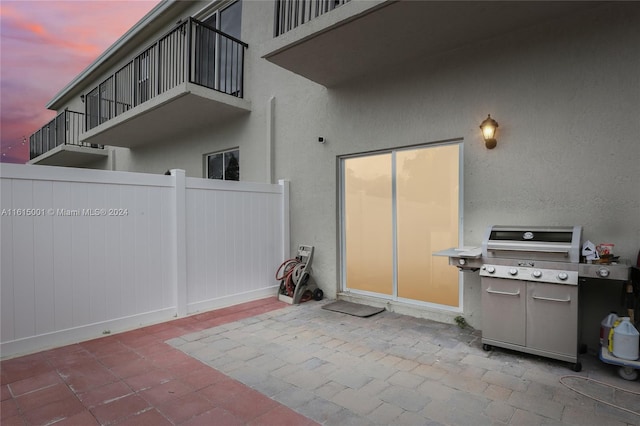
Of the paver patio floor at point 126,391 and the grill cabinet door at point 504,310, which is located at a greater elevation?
the grill cabinet door at point 504,310

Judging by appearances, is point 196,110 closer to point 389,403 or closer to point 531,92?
point 531,92

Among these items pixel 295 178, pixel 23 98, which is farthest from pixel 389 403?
pixel 23 98

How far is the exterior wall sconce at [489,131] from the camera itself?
388 centimetres

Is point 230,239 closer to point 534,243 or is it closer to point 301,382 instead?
point 301,382

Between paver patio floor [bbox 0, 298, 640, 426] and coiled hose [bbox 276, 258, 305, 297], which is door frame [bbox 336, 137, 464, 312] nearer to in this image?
paver patio floor [bbox 0, 298, 640, 426]

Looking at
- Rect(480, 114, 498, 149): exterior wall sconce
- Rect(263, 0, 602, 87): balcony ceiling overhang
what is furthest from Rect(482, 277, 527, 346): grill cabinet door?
Rect(263, 0, 602, 87): balcony ceiling overhang

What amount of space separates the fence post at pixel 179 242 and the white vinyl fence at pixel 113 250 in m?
0.01

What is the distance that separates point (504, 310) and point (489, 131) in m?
2.04

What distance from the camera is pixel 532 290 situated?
3.15 meters

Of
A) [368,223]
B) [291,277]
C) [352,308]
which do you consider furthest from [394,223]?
[291,277]

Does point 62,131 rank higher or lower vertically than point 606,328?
higher

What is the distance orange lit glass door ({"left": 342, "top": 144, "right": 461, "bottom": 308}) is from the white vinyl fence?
1711 millimetres

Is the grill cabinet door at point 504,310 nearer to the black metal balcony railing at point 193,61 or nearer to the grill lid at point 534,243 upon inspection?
the grill lid at point 534,243

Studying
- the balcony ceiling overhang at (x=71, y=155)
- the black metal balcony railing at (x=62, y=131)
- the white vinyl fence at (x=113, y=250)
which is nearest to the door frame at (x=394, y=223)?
the white vinyl fence at (x=113, y=250)
